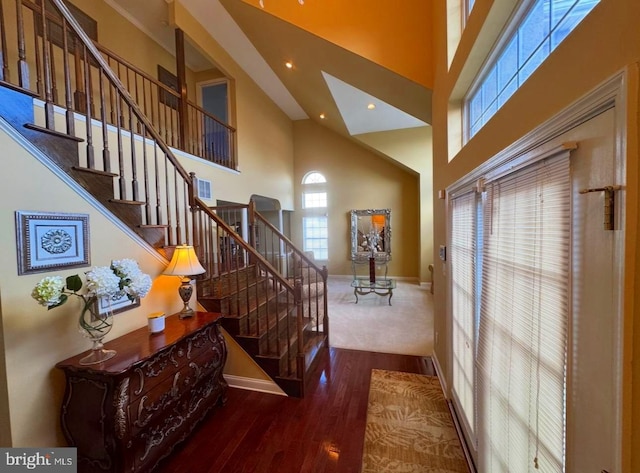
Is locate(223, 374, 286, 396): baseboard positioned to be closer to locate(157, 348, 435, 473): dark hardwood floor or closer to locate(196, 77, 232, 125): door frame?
locate(157, 348, 435, 473): dark hardwood floor

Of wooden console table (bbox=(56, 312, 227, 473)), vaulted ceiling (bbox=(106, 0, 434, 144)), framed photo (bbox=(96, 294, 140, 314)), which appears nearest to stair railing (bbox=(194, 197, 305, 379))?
wooden console table (bbox=(56, 312, 227, 473))

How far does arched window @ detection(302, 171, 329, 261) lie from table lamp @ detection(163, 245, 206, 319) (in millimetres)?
5863

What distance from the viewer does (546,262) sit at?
95 centimetres

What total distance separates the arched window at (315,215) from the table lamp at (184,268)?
5863 mm

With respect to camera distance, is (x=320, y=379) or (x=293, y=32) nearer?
(x=320, y=379)

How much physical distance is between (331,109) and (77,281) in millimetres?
5487

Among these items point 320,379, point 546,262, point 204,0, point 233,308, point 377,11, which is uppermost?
point 204,0

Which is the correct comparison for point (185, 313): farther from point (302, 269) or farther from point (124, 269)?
point (302, 269)

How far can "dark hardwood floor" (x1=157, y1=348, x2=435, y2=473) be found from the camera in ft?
5.95

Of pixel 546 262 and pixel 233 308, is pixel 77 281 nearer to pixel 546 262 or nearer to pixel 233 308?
pixel 233 308

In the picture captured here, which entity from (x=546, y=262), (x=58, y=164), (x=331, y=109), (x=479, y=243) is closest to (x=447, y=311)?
(x=479, y=243)

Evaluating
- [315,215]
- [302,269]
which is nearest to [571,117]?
[302,269]

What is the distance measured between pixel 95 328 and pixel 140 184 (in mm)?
2151

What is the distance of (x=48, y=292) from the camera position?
1.33 meters
